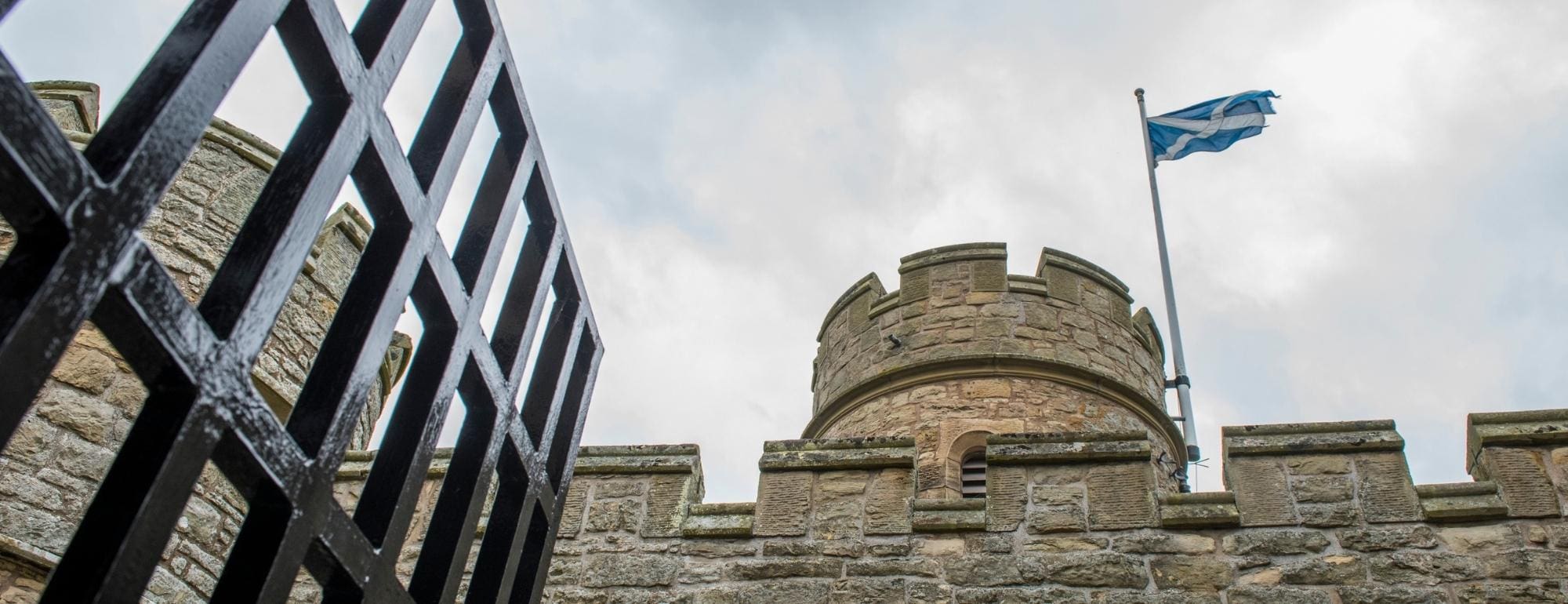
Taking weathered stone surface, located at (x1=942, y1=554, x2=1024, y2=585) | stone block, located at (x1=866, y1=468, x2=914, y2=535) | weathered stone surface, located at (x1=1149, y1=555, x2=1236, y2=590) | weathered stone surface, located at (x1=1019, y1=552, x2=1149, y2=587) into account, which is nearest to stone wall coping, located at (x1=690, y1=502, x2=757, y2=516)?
stone block, located at (x1=866, y1=468, x2=914, y2=535)

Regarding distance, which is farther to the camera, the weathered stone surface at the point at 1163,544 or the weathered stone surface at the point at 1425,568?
the weathered stone surface at the point at 1163,544

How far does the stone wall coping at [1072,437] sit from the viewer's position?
545 centimetres

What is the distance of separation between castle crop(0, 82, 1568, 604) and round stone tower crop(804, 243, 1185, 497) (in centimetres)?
160

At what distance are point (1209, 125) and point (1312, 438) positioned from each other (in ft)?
21.6

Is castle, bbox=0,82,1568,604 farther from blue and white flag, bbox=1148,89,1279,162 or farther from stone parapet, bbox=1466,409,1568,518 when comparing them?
blue and white flag, bbox=1148,89,1279,162

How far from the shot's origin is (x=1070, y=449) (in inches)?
Result: 213

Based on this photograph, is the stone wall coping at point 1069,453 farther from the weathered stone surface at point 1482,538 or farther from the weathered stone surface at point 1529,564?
the weathered stone surface at point 1529,564

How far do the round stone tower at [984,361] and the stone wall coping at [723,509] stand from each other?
1623 mm

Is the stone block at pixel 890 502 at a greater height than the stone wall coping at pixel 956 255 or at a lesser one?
lesser

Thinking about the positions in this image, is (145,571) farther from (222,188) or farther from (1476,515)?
(1476,515)

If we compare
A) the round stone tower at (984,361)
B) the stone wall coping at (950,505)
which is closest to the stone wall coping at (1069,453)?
the stone wall coping at (950,505)

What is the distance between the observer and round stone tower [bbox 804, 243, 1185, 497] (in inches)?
291

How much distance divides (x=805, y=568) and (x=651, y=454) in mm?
1019

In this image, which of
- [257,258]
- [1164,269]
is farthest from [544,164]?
[1164,269]
